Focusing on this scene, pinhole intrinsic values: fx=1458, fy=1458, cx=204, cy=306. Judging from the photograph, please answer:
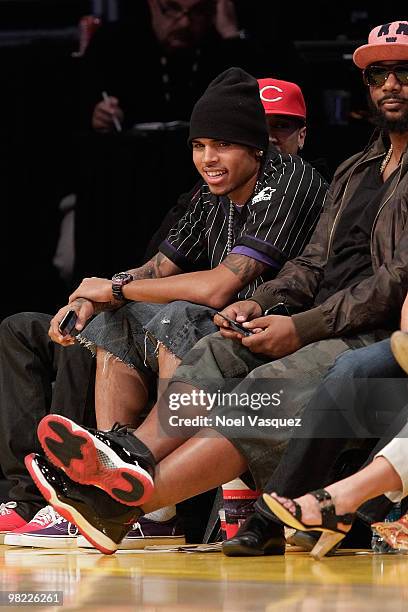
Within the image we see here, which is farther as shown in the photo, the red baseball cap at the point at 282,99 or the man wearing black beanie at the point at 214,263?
the red baseball cap at the point at 282,99

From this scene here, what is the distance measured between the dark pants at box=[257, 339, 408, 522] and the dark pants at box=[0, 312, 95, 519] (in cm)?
87

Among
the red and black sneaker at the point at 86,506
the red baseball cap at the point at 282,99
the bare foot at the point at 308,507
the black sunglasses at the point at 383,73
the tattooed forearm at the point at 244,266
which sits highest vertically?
the black sunglasses at the point at 383,73

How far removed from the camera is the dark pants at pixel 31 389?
13.6 feet

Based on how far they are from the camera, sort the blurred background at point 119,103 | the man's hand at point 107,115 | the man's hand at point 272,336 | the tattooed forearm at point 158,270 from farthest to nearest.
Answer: the man's hand at point 107,115 → the blurred background at point 119,103 → the tattooed forearm at point 158,270 → the man's hand at point 272,336

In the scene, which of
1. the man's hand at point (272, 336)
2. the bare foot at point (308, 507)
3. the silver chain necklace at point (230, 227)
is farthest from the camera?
the silver chain necklace at point (230, 227)

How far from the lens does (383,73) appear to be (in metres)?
3.83

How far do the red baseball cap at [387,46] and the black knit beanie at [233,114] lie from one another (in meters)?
0.33

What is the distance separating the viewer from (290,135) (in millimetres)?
4527

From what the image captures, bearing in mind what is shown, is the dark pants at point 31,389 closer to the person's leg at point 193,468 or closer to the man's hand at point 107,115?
the person's leg at point 193,468

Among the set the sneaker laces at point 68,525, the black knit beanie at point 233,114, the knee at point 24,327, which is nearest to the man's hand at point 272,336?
the black knit beanie at point 233,114

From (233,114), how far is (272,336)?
2.27 ft

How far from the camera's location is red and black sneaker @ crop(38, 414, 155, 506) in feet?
11.0

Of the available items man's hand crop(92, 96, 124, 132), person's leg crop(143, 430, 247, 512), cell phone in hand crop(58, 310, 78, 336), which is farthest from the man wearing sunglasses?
man's hand crop(92, 96, 124, 132)

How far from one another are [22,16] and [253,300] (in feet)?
8.69
